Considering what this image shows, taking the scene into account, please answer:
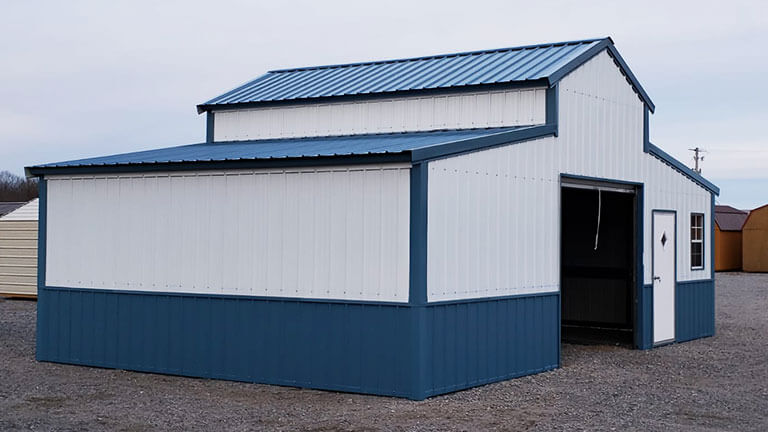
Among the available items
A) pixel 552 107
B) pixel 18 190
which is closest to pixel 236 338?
pixel 552 107

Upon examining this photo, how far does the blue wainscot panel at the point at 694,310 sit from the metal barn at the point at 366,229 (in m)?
0.51

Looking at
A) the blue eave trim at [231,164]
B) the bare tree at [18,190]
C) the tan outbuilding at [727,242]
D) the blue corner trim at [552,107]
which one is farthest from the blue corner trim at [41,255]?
the bare tree at [18,190]

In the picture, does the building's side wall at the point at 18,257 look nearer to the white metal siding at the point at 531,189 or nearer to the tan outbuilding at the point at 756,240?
the white metal siding at the point at 531,189

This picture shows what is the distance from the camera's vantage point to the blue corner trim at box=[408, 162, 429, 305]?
11398 millimetres

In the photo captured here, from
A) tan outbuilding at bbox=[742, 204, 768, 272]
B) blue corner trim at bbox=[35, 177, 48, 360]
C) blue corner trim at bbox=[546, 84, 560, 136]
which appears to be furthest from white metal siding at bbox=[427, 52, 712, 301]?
tan outbuilding at bbox=[742, 204, 768, 272]

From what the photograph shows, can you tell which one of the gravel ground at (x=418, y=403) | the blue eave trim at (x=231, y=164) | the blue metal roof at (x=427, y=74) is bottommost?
the gravel ground at (x=418, y=403)

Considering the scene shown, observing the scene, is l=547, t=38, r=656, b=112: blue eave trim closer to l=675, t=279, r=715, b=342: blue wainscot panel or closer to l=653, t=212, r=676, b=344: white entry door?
l=653, t=212, r=676, b=344: white entry door

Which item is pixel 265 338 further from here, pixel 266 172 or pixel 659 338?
pixel 659 338

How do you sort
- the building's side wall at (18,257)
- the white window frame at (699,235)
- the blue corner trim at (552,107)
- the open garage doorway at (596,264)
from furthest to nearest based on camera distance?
1. the building's side wall at (18,257)
2. the open garage doorway at (596,264)
3. the white window frame at (699,235)
4. the blue corner trim at (552,107)

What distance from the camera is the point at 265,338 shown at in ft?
41.2

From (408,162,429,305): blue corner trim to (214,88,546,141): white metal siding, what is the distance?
11.5 ft

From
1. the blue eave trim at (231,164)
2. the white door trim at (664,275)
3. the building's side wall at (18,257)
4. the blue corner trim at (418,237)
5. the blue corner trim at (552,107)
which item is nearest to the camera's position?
the blue corner trim at (418,237)

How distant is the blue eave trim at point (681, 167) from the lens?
17.3 m

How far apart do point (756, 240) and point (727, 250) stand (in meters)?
2.21
